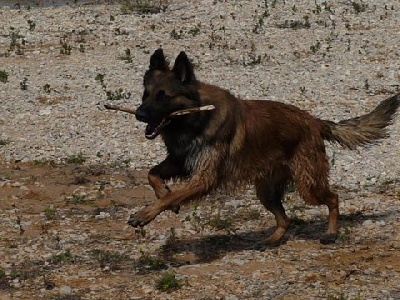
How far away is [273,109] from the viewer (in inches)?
379

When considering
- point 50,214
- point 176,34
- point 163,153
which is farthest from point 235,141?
point 176,34

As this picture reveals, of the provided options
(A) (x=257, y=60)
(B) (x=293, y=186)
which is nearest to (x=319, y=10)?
(A) (x=257, y=60)

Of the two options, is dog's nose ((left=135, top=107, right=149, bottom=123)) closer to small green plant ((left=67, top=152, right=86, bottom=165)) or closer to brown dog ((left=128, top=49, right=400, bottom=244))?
brown dog ((left=128, top=49, right=400, bottom=244))

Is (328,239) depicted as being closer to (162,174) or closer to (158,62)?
(162,174)

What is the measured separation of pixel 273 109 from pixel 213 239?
5.49ft

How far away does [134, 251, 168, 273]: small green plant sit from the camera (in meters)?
9.00

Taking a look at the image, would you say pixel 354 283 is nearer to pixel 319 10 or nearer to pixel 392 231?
pixel 392 231

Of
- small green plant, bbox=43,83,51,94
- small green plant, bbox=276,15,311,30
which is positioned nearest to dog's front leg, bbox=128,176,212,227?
small green plant, bbox=43,83,51,94

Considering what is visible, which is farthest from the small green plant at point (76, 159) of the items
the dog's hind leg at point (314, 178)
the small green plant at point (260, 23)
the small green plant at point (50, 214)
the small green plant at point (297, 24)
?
the small green plant at point (297, 24)

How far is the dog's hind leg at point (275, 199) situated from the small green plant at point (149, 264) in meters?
1.38

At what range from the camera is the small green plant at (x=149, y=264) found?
9000 mm

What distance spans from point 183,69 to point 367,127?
2.66 metres

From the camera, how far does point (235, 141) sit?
30.2 ft

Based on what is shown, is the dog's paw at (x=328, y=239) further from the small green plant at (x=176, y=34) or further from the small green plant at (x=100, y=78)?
the small green plant at (x=176, y=34)
